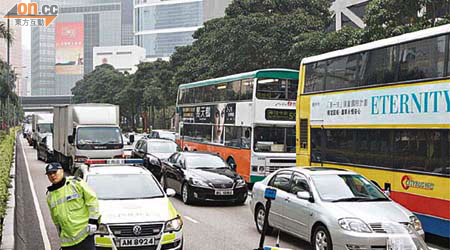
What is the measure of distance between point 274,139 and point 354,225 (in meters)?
10.8

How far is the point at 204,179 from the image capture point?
1505 centimetres

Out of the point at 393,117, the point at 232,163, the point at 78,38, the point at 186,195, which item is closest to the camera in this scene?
the point at 393,117

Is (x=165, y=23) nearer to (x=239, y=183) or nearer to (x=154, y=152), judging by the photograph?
(x=154, y=152)

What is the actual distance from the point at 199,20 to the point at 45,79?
6141cm

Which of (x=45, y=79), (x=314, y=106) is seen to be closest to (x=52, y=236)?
(x=314, y=106)

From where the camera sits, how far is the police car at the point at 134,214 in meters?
8.23

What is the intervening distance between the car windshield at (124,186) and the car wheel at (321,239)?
265 centimetres

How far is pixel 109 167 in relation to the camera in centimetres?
1090

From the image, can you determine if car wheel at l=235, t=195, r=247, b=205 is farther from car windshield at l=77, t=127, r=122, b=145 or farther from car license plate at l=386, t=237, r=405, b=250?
car windshield at l=77, t=127, r=122, b=145

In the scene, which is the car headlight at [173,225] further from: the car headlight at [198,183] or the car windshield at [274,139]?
the car windshield at [274,139]

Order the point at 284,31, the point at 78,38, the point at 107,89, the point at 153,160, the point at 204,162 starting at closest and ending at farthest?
the point at 204,162 → the point at 153,160 → the point at 284,31 → the point at 107,89 → the point at 78,38

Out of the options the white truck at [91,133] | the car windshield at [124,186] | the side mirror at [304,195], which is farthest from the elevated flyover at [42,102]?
the side mirror at [304,195]

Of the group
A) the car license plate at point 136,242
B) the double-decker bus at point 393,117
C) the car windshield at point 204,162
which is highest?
the double-decker bus at point 393,117

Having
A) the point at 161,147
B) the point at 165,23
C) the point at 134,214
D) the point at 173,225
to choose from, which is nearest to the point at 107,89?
the point at 165,23
